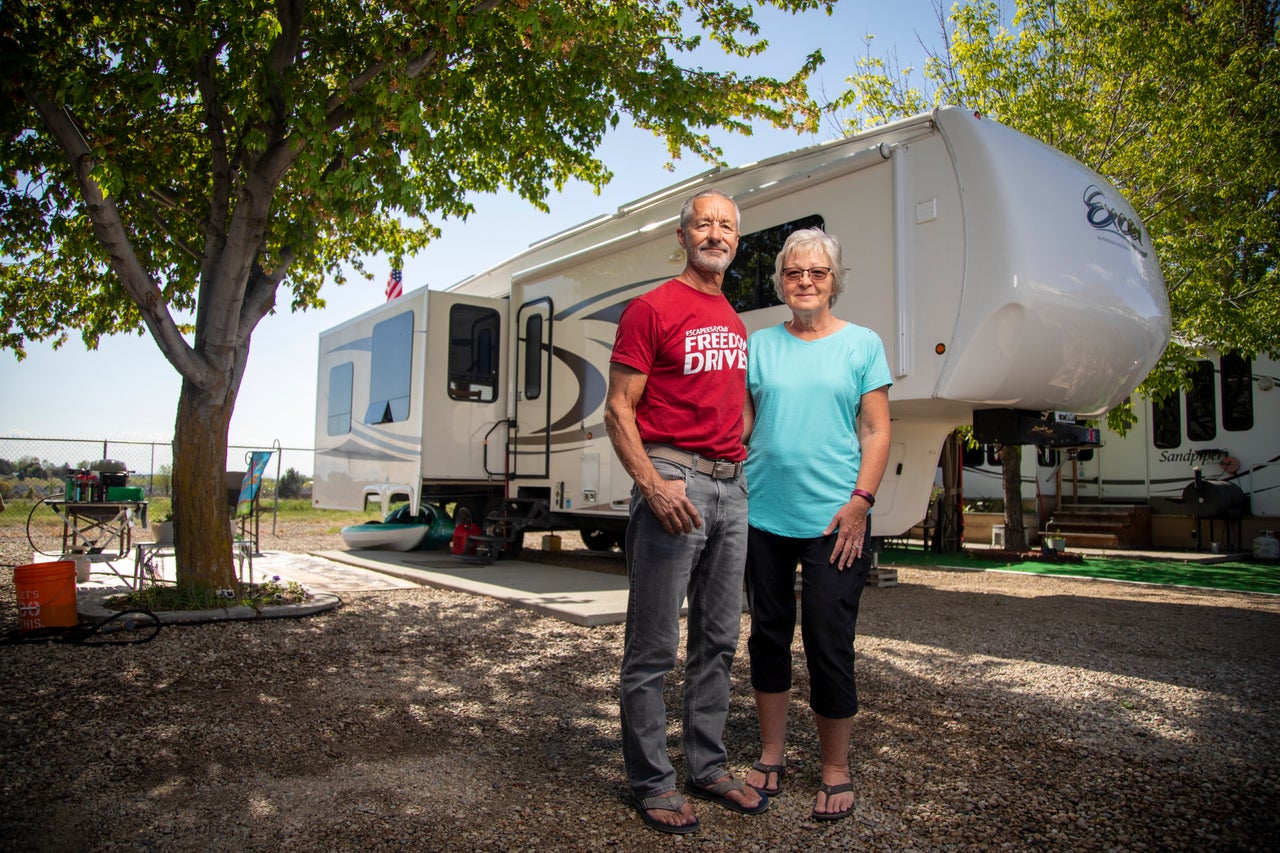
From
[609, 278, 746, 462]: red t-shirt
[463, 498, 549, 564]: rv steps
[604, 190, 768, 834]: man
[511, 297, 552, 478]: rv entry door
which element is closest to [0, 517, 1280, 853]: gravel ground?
[604, 190, 768, 834]: man

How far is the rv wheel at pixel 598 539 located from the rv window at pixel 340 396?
3.19m

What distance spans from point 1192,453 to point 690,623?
11424 millimetres

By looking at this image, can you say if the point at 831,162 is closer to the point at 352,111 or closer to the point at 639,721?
the point at 352,111

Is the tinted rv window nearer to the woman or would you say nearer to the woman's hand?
the woman

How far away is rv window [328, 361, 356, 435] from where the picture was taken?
10.7 metres

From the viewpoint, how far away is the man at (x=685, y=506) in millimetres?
2389

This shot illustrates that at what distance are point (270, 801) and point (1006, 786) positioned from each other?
2.20 metres

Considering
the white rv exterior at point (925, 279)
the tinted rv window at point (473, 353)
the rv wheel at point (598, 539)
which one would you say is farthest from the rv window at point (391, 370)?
the rv wheel at point (598, 539)

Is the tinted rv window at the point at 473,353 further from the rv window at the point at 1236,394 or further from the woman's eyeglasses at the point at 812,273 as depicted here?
the rv window at the point at 1236,394

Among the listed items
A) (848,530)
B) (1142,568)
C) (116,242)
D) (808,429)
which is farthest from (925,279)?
(1142,568)

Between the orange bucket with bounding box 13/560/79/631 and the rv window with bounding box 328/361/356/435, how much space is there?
583 cm

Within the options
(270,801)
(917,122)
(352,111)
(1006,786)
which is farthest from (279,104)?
(1006,786)

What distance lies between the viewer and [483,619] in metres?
5.62

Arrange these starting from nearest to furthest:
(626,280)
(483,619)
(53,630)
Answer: (53,630)
(483,619)
(626,280)
